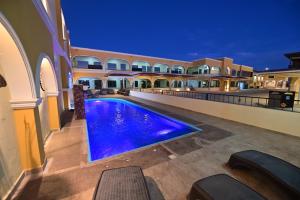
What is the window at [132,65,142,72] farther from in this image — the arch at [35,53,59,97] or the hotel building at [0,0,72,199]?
the hotel building at [0,0,72,199]

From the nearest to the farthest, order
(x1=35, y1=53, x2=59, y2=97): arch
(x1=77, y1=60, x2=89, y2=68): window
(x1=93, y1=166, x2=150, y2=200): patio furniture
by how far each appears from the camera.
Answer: (x1=93, y1=166, x2=150, y2=200): patio furniture, (x1=35, y1=53, x2=59, y2=97): arch, (x1=77, y1=60, x2=89, y2=68): window

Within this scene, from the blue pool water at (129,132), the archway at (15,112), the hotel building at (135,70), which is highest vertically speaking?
the hotel building at (135,70)

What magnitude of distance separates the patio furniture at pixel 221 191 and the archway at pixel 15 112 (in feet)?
9.81

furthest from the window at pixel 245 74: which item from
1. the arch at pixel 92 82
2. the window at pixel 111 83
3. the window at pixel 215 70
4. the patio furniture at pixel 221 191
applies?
the patio furniture at pixel 221 191

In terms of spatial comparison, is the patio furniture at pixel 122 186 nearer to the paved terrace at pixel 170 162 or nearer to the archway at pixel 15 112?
the paved terrace at pixel 170 162

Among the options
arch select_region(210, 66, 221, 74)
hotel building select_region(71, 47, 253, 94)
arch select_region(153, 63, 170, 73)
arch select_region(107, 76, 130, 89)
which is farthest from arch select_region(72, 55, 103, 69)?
arch select_region(210, 66, 221, 74)

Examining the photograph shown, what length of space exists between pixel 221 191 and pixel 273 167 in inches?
50.0

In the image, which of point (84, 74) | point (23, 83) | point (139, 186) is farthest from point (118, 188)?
point (84, 74)

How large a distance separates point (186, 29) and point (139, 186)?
275ft

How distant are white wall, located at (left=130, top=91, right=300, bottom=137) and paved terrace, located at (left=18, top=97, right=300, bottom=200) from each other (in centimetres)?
39

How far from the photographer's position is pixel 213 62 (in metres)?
28.7

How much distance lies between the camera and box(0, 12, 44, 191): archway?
6.85 feet

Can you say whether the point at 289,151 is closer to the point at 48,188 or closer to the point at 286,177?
the point at 286,177

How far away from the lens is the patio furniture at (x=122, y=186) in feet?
5.47
